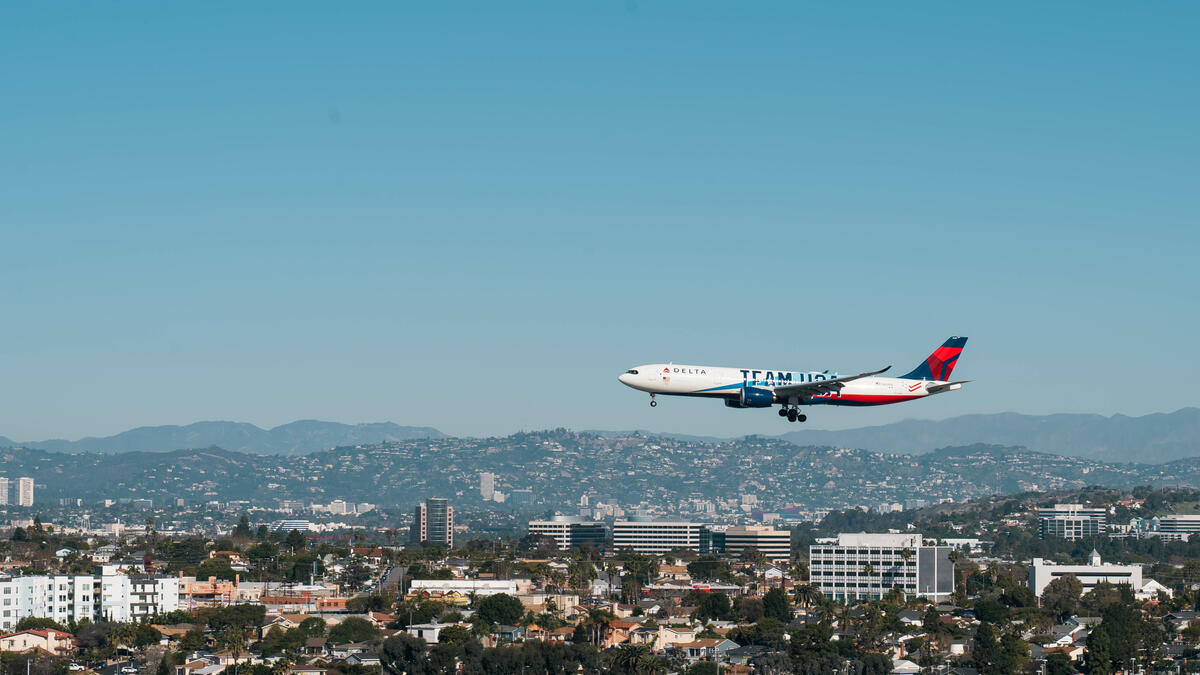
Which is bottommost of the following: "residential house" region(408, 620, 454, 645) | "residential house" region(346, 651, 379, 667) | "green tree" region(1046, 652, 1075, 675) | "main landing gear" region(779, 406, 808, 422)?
"green tree" region(1046, 652, 1075, 675)

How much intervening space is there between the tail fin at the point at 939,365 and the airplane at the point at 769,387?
3.22 meters

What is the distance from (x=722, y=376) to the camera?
118m

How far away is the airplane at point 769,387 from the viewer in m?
117

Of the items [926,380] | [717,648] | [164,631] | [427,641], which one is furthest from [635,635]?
[926,380]

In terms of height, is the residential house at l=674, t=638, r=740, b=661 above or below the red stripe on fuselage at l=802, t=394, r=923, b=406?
below

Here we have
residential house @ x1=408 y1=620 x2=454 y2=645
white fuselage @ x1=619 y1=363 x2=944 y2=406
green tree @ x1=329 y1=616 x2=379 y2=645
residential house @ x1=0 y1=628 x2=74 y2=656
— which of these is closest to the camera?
white fuselage @ x1=619 y1=363 x2=944 y2=406

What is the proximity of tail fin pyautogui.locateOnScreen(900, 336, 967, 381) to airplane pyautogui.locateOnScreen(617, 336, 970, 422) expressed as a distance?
10.6ft

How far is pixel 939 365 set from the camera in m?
132

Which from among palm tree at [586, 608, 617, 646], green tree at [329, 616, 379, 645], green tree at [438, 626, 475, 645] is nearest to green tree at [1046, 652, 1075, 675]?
palm tree at [586, 608, 617, 646]

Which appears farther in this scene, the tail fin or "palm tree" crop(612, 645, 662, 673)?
"palm tree" crop(612, 645, 662, 673)

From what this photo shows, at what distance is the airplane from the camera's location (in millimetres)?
116812

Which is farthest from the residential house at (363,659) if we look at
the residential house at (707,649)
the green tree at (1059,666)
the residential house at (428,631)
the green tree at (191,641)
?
the green tree at (1059,666)

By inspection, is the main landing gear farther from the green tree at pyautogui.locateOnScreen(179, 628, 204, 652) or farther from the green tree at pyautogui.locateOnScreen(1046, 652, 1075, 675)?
the green tree at pyautogui.locateOnScreen(179, 628, 204, 652)

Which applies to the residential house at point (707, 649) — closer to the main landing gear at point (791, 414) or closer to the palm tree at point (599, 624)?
the palm tree at point (599, 624)
